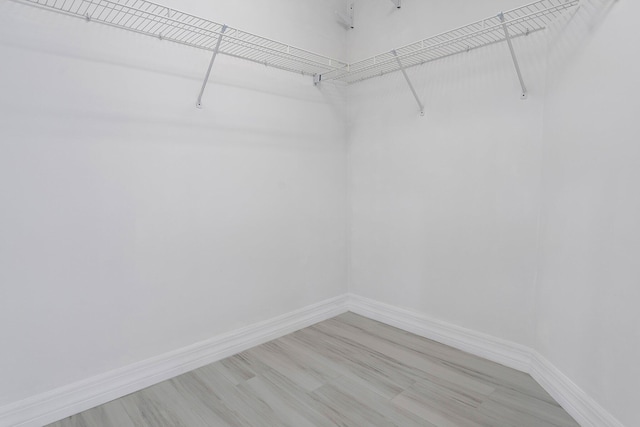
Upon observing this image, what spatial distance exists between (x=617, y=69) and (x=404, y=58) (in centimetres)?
114

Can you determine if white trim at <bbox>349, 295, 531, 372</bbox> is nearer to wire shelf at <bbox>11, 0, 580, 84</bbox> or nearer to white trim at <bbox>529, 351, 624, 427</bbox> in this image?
white trim at <bbox>529, 351, 624, 427</bbox>

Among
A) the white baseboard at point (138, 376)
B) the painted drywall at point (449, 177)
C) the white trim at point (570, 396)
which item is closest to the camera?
the white trim at point (570, 396)

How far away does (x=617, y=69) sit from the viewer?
123 cm

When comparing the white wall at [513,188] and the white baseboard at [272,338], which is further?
the white baseboard at [272,338]

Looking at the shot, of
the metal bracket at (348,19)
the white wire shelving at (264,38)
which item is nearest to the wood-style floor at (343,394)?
the white wire shelving at (264,38)

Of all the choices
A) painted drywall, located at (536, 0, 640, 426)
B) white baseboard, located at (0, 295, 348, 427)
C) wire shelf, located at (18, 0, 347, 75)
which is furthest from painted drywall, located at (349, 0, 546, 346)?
white baseboard, located at (0, 295, 348, 427)

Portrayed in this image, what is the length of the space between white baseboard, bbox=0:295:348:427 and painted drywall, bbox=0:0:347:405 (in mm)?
42

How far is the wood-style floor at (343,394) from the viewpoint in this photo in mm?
1446

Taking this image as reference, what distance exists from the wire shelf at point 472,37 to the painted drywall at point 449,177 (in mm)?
47

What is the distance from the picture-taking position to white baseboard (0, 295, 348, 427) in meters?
1.39

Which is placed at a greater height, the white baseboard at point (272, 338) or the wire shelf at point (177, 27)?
the wire shelf at point (177, 27)

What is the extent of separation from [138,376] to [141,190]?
92cm

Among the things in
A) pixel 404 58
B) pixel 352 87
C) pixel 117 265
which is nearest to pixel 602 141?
pixel 404 58

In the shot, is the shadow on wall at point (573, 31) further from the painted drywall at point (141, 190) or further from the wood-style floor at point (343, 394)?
the wood-style floor at point (343, 394)
